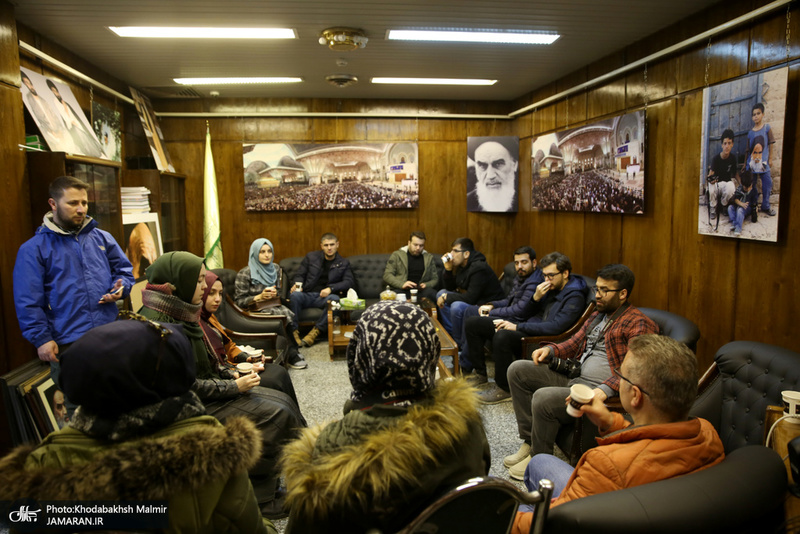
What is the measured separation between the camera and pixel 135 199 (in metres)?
4.79

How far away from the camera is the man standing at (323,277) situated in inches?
223

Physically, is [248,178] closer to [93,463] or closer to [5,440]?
[5,440]

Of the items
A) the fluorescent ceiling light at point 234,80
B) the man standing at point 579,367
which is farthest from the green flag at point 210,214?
the man standing at point 579,367

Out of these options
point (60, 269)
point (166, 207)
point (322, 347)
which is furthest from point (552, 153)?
point (60, 269)

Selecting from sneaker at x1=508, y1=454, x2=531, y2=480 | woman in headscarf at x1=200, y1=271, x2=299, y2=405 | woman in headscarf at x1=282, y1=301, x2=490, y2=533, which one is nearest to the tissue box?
woman in headscarf at x1=200, y1=271, x2=299, y2=405

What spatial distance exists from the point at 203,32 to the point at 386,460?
3.77 metres

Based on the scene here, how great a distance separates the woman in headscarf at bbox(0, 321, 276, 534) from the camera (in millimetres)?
1104

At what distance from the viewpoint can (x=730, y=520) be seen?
4.09 ft

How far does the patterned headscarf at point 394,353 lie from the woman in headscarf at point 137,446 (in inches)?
13.7

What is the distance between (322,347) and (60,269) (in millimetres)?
2824

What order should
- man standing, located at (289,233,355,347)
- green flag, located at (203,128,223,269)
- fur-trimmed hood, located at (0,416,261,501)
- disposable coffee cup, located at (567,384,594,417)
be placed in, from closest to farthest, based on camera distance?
1. fur-trimmed hood, located at (0,416,261,501)
2. disposable coffee cup, located at (567,384,594,417)
3. man standing, located at (289,233,355,347)
4. green flag, located at (203,128,223,269)

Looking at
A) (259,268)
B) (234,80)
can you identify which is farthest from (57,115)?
(259,268)

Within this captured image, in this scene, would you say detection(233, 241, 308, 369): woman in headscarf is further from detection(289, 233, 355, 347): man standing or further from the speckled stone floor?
detection(289, 233, 355, 347): man standing

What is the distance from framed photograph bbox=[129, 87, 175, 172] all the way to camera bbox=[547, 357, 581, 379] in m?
4.48
